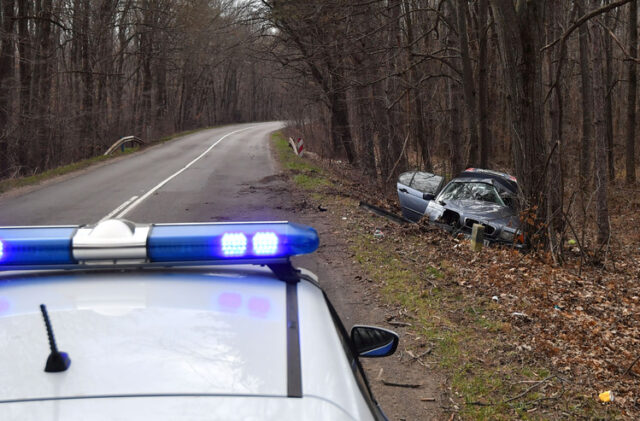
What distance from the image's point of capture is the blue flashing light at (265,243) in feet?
6.63

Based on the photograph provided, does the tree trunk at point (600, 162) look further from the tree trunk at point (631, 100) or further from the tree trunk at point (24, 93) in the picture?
the tree trunk at point (24, 93)

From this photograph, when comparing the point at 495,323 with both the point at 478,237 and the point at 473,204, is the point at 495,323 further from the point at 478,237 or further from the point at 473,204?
the point at 473,204

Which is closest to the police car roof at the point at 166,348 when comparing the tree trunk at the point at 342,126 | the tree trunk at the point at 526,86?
the tree trunk at the point at 526,86

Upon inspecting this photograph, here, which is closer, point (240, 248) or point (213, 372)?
point (213, 372)

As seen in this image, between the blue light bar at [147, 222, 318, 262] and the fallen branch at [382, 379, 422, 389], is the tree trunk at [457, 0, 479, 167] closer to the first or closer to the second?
the fallen branch at [382, 379, 422, 389]

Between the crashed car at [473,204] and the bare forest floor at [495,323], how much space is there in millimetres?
686

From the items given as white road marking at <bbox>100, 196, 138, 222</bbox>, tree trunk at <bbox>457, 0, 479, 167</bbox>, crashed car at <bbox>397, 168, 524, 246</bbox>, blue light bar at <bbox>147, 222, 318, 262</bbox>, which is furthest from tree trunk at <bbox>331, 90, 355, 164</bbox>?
blue light bar at <bbox>147, 222, 318, 262</bbox>

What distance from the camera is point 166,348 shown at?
62.5 inches

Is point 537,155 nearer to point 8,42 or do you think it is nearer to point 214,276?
point 214,276

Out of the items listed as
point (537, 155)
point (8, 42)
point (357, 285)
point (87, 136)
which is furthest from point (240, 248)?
point (87, 136)

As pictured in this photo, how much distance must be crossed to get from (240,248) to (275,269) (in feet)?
0.59

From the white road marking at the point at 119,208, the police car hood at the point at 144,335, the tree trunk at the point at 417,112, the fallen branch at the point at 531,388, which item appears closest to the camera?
the police car hood at the point at 144,335

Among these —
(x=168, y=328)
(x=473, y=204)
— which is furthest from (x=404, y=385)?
(x=473, y=204)

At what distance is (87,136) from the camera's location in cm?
2995
